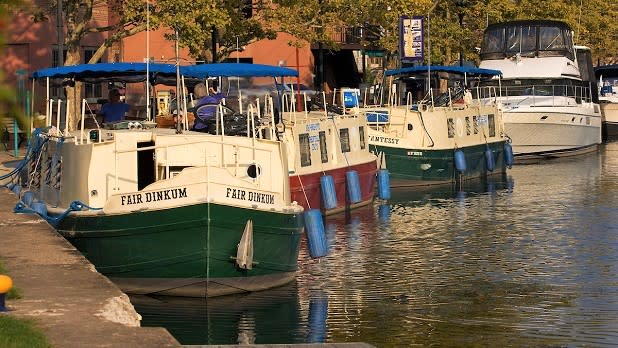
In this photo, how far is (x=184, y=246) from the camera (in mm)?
17688

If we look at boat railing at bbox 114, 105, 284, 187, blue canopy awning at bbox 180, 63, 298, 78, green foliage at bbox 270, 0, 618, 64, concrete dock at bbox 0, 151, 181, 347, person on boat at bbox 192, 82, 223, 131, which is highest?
green foliage at bbox 270, 0, 618, 64

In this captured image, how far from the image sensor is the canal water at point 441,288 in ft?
53.1

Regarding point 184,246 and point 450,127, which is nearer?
point 184,246

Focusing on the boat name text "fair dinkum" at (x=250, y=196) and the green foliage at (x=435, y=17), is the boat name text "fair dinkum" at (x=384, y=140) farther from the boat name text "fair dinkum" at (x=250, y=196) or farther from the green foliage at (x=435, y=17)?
the boat name text "fair dinkum" at (x=250, y=196)

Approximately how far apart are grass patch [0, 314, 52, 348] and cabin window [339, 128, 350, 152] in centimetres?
2050

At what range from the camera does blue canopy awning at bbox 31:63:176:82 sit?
73.6 ft

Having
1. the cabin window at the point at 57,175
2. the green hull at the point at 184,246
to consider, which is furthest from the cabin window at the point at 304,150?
the green hull at the point at 184,246

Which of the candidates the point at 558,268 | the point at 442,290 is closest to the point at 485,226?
the point at 558,268

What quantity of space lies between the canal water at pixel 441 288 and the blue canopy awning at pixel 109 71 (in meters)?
4.33

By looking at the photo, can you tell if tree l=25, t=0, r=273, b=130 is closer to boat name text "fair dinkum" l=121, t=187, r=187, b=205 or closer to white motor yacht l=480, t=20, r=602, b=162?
white motor yacht l=480, t=20, r=602, b=162

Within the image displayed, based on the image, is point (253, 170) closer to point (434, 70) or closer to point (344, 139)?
point (344, 139)

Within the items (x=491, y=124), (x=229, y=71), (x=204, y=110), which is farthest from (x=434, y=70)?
(x=204, y=110)

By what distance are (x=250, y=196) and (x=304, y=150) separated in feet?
38.1

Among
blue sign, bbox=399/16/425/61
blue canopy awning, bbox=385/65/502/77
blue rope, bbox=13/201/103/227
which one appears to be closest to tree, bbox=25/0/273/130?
blue canopy awning, bbox=385/65/502/77
